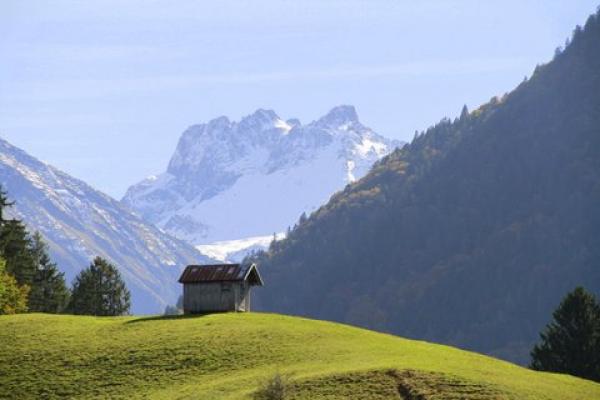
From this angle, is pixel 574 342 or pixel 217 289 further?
pixel 574 342

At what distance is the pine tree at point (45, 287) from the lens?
166750mm

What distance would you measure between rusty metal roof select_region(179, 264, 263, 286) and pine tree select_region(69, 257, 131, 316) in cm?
5405

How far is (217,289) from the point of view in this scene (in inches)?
4555

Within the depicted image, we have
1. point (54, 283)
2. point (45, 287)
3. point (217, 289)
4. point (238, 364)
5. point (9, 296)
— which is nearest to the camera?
point (238, 364)

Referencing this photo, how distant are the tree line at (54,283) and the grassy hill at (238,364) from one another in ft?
145

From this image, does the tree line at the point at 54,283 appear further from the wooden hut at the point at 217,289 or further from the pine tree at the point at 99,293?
the wooden hut at the point at 217,289

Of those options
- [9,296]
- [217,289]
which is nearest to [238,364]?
[217,289]

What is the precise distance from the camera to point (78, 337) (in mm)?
102562

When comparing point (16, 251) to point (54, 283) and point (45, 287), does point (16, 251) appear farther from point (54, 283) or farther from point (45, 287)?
point (54, 283)

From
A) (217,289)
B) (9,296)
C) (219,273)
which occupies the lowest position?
(217,289)

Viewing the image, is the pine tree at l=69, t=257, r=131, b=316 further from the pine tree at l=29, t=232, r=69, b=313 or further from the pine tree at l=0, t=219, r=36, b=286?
the pine tree at l=0, t=219, r=36, b=286

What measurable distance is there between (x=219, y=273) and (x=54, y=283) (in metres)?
65.0

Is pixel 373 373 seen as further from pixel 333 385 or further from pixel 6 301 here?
pixel 6 301

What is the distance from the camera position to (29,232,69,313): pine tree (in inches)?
6565
